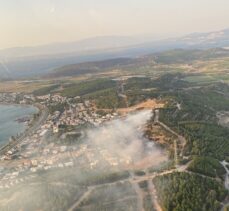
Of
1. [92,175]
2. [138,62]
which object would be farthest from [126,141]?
[138,62]

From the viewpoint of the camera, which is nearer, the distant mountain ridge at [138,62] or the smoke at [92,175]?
the smoke at [92,175]

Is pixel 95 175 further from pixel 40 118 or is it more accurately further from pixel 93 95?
pixel 93 95

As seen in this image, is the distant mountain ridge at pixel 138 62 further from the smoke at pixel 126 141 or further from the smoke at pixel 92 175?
the smoke at pixel 92 175

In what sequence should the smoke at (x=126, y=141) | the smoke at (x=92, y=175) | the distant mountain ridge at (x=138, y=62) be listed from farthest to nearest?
the distant mountain ridge at (x=138, y=62), the smoke at (x=126, y=141), the smoke at (x=92, y=175)

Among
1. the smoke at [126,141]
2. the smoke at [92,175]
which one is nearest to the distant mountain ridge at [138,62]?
the smoke at [126,141]

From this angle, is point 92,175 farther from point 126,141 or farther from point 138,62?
point 138,62

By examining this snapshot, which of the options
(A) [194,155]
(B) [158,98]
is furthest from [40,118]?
(A) [194,155]

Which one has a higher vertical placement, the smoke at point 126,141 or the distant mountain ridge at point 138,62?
the distant mountain ridge at point 138,62

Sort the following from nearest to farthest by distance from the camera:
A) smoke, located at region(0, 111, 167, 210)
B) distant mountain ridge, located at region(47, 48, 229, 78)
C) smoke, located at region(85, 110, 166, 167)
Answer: smoke, located at region(0, 111, 167, 210) < smoke, located at region(85, 110, 166, 167) < distant mountain ridge, located at region(47, 48, 229, 78)

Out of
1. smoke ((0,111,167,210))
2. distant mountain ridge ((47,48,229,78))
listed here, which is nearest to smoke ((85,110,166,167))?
smoke ((0,111,167,210))

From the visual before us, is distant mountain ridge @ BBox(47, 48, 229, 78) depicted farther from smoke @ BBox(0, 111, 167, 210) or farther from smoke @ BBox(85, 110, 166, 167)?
smoke @ BBox(0, 111, 167, 210)

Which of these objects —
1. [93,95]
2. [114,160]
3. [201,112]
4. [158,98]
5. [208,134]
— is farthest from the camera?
[93,95]
